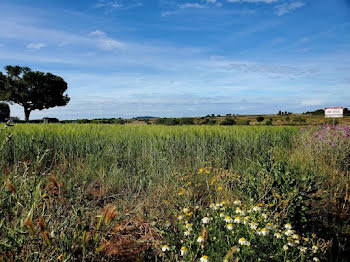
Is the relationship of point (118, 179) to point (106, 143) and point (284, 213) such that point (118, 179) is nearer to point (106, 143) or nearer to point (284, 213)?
point (106, 143)

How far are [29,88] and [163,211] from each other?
36.3 meters

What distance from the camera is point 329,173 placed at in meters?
5.40

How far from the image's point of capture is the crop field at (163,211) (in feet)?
6.63

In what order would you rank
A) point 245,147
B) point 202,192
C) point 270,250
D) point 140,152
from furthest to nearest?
point 245,147 < point 140,152 < point 202,192 < point 270,250

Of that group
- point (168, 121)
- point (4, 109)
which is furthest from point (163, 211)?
point (4, 109)

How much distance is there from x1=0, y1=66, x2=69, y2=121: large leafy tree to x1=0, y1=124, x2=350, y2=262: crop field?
31293 millimetres

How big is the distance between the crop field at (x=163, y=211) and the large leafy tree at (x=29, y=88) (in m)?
31.3

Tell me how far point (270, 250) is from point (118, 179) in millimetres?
2792

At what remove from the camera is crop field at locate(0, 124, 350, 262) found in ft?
6.63

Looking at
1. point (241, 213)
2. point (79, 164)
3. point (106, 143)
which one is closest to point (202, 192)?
point (241, 213)

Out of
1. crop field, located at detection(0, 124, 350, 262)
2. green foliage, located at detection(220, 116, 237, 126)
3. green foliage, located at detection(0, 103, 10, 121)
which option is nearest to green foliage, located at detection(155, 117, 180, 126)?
green foliage, located at detection(220, 116, 237, 126)

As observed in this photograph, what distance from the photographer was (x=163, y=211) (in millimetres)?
3201

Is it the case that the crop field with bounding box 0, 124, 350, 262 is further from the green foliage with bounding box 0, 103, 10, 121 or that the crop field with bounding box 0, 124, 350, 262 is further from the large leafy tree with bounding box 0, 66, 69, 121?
the green foliage with bounding box 0, 103, 10, 121

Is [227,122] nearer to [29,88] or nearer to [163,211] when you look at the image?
Answer: [163,211]
